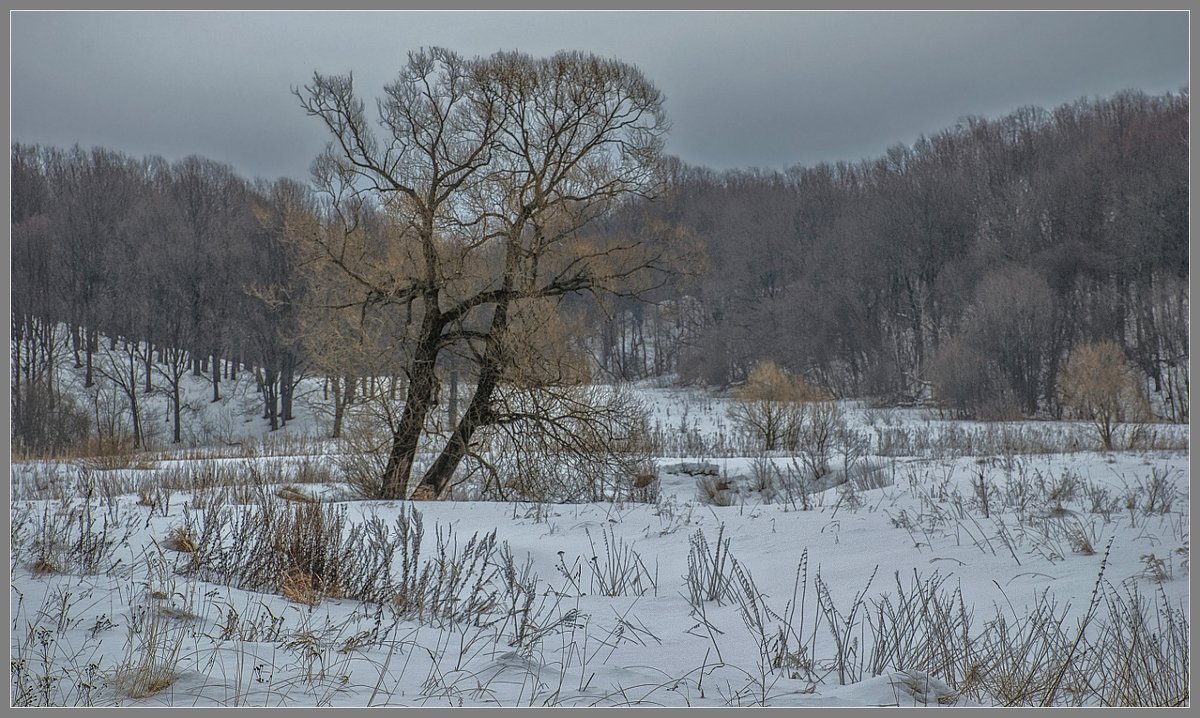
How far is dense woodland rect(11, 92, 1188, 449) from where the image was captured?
95.7ft

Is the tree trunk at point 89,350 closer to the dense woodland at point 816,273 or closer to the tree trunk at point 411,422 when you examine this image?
the dense woodland at point 816,273

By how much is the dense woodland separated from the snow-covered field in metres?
10.2

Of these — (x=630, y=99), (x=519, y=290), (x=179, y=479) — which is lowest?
(x=179, y=479)

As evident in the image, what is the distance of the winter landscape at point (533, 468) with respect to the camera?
12.4 feet

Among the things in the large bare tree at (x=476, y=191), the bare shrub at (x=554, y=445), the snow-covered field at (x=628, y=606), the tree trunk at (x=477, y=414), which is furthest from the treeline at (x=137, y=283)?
the snow-covered field at (x=628, y=606)

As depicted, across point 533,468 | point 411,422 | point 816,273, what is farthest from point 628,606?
point 816,273

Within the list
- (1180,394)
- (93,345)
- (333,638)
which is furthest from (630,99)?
(93,345)

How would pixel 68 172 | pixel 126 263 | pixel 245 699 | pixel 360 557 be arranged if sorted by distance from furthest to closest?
pixel 68 172, pixel 126 263, pixel 360 557, pixel 245 699

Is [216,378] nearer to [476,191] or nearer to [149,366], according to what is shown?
[149,366]

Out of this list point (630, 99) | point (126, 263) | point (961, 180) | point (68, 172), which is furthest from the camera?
point (961, 180)

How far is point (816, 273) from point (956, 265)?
8460 millimetres

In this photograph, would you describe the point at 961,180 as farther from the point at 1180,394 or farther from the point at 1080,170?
the point at 1180,394

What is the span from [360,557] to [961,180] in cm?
5086

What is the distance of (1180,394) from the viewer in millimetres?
26562
